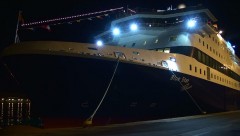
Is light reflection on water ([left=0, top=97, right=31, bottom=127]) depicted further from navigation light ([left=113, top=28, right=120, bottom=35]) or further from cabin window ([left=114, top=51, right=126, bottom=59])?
navigation light ([left=113, top=28, right=120, bottom=35])

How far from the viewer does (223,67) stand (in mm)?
28578

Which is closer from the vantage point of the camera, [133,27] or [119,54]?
[119,54]

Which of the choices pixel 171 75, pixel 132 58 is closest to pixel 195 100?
pixel 171 75

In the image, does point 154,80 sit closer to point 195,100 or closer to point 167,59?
point 167,59

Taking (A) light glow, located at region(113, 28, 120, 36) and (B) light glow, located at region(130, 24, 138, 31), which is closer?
(B) light glow, located at region(130, 24, 138, 31)

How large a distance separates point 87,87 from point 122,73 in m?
1.85

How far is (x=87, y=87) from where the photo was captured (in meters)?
13.9

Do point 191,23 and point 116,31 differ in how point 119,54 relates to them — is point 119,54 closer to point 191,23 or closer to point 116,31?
point 116,31

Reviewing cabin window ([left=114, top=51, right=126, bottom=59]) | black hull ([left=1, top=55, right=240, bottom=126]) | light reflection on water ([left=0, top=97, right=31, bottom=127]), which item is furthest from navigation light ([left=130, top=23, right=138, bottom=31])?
light reflection on water ([left=0, top=97, right=31, bottom=127])

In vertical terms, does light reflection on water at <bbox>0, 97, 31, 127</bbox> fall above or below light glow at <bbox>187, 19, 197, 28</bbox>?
below

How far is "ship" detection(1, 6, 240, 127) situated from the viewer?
44.1 feet

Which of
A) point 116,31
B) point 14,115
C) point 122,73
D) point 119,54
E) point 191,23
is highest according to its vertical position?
point 191,23

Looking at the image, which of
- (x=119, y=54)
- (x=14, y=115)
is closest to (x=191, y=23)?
(x=119, y=54)

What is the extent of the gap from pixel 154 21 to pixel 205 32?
4.99m
